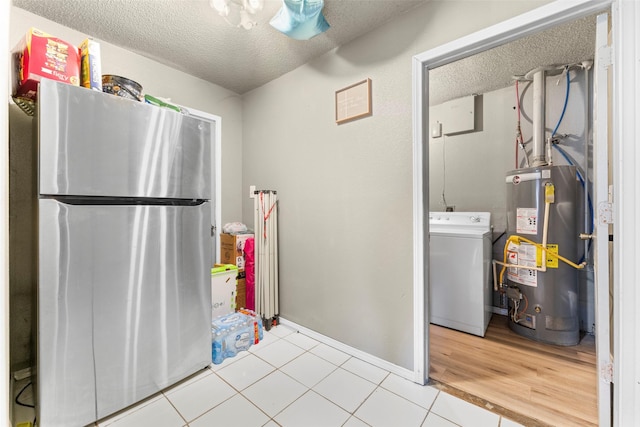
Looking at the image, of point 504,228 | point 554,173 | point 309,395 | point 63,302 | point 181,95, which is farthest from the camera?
point 504,228

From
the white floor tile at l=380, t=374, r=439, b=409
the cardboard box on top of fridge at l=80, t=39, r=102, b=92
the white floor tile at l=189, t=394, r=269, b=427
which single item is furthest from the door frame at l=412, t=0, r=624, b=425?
the cardboard box on top of fridge at l=80, t=39, r=102, b=92

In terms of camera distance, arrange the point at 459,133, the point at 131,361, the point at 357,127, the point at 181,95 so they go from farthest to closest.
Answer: the point at 459,133
the point at 181,95
the point at 357,127
the point at 131,361

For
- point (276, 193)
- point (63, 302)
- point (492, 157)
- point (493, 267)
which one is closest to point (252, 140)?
point (276, 193)

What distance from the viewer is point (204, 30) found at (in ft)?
6.38

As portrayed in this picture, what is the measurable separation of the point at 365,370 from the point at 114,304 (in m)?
1.61

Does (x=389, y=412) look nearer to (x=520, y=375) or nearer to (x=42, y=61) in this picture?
(x=520, y=375)

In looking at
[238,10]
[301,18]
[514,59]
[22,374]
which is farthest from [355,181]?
[22,374]

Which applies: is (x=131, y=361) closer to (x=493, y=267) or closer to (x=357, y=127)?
(x=357, y=127)

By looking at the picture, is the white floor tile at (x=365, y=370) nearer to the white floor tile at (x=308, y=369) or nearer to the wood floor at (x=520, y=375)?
the white floor tile at (x=308, y=369)

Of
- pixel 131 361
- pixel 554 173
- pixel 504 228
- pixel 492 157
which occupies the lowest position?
pixel 131 361

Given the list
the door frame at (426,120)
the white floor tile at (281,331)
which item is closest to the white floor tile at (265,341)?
the white floor tile at (281,331)

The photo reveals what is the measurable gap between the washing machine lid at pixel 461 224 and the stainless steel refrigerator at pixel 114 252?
211cm

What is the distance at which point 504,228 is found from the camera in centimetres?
286

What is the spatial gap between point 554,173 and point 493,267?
101 cm
